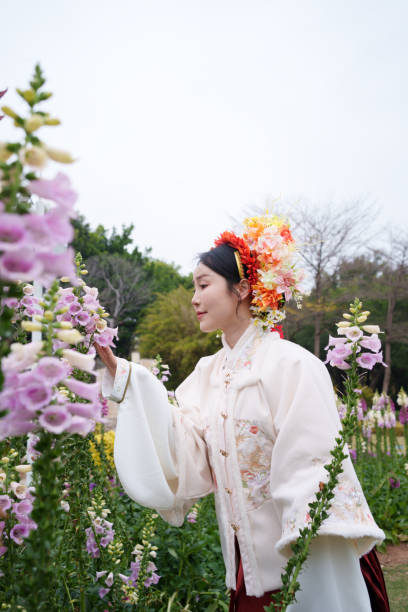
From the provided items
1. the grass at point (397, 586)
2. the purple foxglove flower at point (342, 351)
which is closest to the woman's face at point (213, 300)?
the purple foxglove flower at point (342, 351)

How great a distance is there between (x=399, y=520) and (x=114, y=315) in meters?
18.3

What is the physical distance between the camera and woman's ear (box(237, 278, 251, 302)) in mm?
2576

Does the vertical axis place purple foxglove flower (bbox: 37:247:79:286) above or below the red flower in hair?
below

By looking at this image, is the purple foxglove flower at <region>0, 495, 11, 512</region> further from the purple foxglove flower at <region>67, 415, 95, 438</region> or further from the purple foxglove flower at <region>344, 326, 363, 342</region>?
the purple foxglove flower at <region>344, 326, 363, 342</region>

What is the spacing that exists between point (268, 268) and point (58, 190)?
1.83 meters

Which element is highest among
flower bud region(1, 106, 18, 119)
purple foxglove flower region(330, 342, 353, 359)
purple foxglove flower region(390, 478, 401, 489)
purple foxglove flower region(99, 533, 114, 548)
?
flower bud region(1, 106, 18, 119)

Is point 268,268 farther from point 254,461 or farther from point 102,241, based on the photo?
point 102,241

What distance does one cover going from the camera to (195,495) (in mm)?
2377

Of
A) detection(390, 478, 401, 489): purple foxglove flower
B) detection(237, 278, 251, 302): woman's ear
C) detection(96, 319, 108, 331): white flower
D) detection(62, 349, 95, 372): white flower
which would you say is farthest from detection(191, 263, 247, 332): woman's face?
detection(390, 478, 401, 489): purple foxglove flower

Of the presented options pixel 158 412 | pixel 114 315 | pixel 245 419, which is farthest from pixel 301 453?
pixel 114 315

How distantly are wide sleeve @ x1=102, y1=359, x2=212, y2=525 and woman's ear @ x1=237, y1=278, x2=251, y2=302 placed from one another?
66 centimetres

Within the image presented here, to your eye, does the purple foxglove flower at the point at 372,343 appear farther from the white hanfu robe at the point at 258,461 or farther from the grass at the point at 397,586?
the grass at the point at 397,586

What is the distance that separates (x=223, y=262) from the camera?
258 cm

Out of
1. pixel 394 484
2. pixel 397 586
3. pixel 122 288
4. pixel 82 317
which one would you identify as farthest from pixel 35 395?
pixel 122 288
